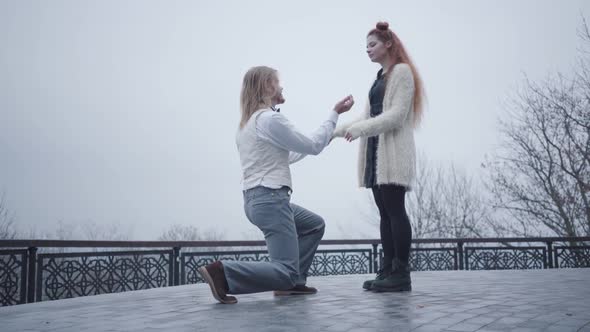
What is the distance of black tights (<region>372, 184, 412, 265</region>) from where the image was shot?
3.76 metres

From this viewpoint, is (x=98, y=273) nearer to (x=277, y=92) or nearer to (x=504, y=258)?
(x=277, y=92)

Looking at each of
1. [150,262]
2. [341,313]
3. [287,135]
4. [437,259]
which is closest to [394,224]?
[287,135]

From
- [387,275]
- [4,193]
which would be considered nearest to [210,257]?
[387,275]

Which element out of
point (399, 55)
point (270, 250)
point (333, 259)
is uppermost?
point (399, 55)

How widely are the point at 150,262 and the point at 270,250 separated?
382 cm

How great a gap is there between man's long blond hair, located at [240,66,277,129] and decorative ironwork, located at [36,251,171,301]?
10.4ft

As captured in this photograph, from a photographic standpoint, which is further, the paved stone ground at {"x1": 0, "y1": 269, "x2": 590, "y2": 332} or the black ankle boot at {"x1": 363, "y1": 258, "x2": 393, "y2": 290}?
the black ankle boot at {"x1": 363, "y1": 258, "x2": 393, "y2": 290}

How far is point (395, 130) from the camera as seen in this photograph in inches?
156

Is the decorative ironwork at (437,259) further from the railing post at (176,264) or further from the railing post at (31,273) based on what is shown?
the railing post at (31,273)

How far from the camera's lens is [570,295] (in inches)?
134

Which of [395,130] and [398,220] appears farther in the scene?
[395,130]

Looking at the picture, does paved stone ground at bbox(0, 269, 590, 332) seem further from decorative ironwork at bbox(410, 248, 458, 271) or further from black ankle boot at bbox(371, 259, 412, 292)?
decorative ironwork at bbox(410, 248, 458, 271)

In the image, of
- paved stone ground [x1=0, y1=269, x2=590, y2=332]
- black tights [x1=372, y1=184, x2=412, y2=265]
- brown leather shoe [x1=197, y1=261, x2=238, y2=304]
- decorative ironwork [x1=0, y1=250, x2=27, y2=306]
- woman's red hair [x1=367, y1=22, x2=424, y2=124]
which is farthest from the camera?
decorative ironwork [x1=0, y1=250, x2=27, y2=306]

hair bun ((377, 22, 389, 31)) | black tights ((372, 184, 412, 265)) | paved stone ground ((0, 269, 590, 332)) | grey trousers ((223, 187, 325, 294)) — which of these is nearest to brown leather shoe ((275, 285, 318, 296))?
paved stone ground ((0, 269, 590, 332))
